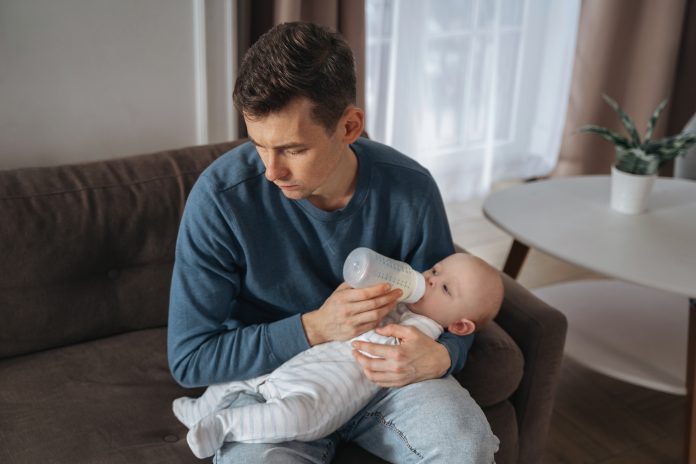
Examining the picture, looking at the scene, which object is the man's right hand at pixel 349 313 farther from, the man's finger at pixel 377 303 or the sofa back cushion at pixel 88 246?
the sofa back cushion at pixel 88 246

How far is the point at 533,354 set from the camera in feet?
5.83

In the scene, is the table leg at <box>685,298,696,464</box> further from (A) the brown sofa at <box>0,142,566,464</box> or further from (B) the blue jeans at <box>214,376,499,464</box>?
(B) the blue jeans at <box>214,376,499,464</box>

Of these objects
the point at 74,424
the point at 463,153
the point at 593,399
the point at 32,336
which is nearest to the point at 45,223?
the point at 32,336

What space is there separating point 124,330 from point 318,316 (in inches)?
25.3

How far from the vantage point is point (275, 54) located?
1.37 m

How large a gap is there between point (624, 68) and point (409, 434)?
8.80ft

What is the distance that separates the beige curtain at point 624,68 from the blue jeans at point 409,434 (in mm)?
2368

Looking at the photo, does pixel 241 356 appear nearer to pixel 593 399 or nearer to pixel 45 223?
pixel 45 223

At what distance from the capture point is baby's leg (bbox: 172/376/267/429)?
1.57 m

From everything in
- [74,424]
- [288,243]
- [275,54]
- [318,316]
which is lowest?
[74,424]

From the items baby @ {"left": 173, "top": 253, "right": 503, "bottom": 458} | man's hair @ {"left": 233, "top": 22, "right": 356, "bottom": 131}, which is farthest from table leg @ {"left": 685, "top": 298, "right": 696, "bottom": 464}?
man's hair @ {"left": 233, "top": 22, "right": 356, "bottom": 131}

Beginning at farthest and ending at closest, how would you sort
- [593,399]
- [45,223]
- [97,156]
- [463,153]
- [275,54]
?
1. [463,153]
2. [593,399]
3. [97,156]
4. [45,223]
5. [275,54]

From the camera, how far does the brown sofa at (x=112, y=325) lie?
5.44 feet

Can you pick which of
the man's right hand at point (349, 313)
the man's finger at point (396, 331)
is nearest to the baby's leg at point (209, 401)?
the man's right hand at point (349, 313)
